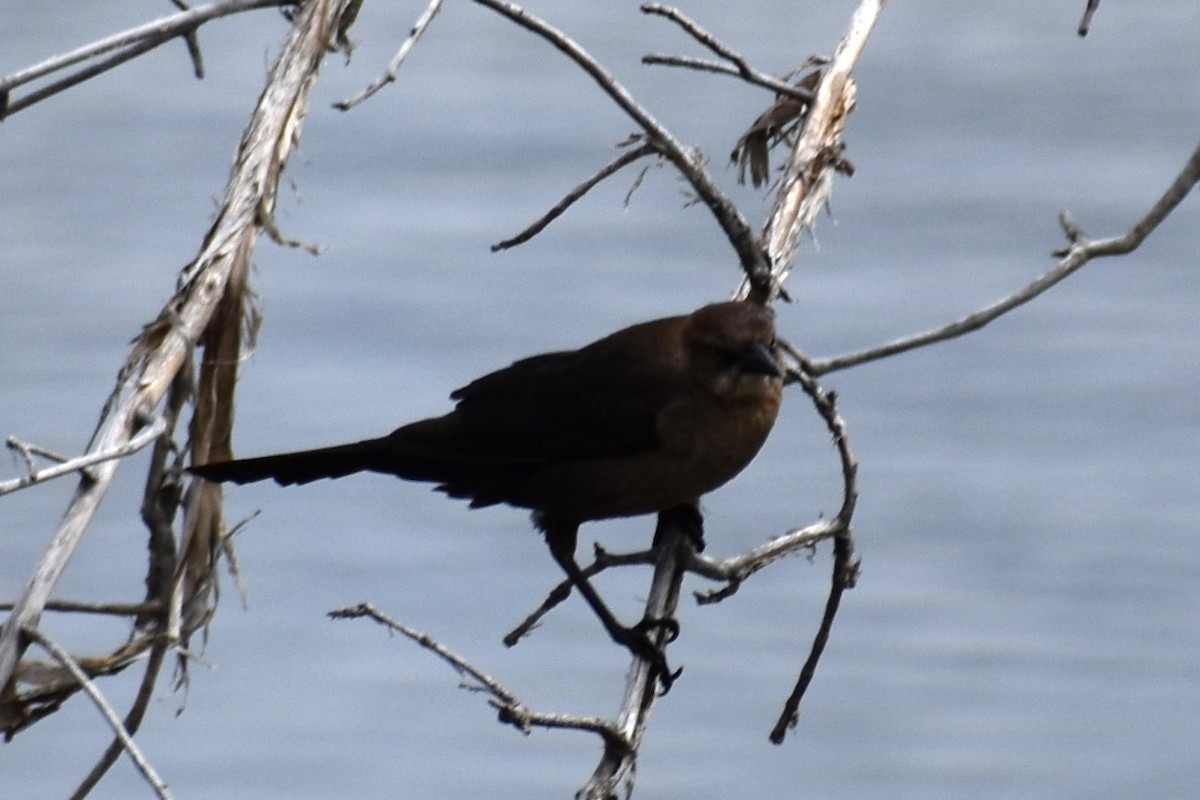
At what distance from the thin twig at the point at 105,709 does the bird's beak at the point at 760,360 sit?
1.65m

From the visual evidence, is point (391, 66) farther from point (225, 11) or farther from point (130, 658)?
point (130, 658)

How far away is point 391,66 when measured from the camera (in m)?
3.06

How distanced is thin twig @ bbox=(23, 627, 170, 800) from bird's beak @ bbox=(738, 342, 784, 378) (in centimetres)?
165

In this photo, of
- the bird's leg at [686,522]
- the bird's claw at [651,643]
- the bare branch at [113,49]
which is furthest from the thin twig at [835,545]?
the bare branch at [113,49]

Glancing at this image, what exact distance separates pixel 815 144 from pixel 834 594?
114 cm

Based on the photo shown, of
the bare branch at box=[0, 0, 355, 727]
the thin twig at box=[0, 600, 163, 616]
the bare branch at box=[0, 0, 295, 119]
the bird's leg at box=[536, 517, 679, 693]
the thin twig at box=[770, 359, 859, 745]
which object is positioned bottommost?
the bird's leg at box=[536, 517, 679, 693]

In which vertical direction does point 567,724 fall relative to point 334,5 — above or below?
below

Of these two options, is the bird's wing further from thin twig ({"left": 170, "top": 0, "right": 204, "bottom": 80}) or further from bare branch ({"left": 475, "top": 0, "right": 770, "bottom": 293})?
thin twig ({"left": 170, "top": 0, "right": 204, "bottom": 80})

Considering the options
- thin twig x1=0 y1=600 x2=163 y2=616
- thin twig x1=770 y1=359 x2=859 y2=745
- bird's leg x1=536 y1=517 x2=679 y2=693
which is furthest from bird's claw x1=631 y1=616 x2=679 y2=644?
thin twig x1=0 y1=600 x2=163 y2=616

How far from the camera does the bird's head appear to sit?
12.8ft

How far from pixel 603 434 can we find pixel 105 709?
5.71ft

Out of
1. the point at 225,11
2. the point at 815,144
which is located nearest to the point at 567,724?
the point at 225,11

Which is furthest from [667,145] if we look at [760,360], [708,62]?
[760,360]

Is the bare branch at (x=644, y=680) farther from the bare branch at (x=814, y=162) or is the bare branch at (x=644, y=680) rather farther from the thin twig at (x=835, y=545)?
the bare branch at (x=814, y=162)
